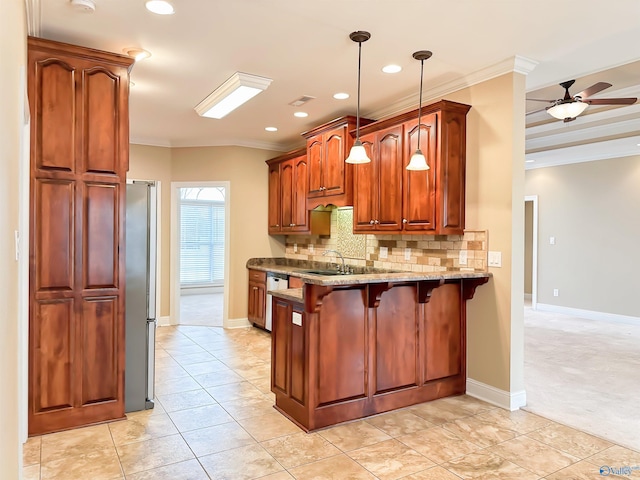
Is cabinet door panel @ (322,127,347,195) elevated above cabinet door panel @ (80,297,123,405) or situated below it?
above

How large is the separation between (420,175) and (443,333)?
1.36m

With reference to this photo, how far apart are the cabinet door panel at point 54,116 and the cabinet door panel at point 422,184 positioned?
104 inches

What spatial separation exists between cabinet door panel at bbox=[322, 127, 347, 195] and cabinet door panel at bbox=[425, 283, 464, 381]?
1.72 metres

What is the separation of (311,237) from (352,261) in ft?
3.64

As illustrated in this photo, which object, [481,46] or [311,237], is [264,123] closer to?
[311,237]

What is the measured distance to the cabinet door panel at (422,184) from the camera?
3686 millimetres

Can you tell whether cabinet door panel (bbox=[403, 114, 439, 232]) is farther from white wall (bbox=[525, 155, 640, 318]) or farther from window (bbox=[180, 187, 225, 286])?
window (bbox=[180, 187, 225, 286])

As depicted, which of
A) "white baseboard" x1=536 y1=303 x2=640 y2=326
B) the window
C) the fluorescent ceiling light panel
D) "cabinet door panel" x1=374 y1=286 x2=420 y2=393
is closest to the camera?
"cabinet door panel" x1=374 y1=286 x2=420 y2=393

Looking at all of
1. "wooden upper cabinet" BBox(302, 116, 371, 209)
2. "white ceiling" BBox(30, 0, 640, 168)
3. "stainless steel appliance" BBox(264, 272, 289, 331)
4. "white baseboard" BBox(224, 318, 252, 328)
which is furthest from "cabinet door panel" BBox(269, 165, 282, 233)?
"white ceiling" BBox(30, 0, 640, 168)

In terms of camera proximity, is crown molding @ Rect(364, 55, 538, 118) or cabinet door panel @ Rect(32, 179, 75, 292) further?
crown molding @ Rect(364, 55, 538, 118)

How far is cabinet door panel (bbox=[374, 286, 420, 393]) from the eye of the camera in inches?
130

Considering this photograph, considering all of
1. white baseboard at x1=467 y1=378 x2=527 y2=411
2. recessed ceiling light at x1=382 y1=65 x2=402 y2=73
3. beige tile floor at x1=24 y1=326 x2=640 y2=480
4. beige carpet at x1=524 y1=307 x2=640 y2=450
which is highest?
recessed ceiling light at x1=382 y1=65 x2=402 y2=73

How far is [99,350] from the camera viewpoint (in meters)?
3.02

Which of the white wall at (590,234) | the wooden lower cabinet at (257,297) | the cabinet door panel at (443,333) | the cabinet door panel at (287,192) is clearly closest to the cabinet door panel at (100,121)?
the cabinet door panel at (443,333)
